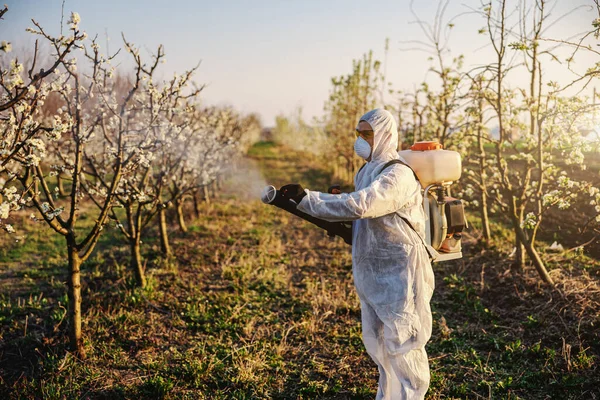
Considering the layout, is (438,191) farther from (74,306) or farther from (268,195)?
(74,306)

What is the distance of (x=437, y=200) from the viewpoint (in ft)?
10.6

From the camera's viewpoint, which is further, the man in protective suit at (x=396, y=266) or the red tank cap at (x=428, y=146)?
the red tank cap at (x=428, y=146)

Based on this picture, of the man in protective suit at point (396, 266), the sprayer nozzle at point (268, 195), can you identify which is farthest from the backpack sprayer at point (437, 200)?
the sprayer nozzle at point (268, 195)

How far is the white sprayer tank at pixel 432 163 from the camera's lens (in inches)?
122

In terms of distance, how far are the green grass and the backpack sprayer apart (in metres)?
1.39

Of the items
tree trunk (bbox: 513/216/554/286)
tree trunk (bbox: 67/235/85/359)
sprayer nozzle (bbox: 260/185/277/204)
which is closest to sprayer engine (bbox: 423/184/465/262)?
sprayer nozzle (bbox: 260/185/277/204)

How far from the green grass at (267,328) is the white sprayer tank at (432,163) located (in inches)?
72.6

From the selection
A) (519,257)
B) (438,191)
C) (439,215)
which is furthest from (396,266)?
(519,257)

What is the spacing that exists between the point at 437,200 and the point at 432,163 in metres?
0.30

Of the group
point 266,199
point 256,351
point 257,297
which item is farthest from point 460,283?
point 266,199

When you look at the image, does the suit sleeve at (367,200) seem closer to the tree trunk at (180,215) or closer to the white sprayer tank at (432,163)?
the white sprayer tank at (432,163)

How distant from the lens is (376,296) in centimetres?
298

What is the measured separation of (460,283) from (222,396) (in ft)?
12.6

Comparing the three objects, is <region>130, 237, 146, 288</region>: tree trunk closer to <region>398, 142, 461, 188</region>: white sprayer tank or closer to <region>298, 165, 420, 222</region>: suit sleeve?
<region>298, 165, 420, 222</region>: suit sleeve
